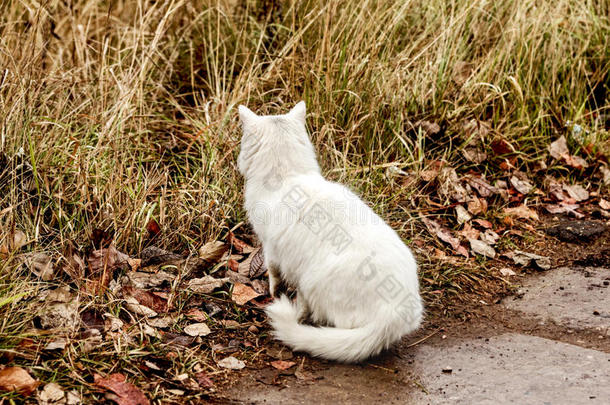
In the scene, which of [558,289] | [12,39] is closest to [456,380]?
[558,289]

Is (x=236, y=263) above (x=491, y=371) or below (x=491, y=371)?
below

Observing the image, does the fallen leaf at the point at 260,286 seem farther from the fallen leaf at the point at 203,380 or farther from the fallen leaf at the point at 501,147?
the fallen leaf at the point at 501,147

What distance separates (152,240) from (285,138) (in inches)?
33.8

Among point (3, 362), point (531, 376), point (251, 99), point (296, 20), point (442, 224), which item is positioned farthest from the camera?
point (296, 20)

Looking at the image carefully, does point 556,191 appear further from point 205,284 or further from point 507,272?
point 205,284

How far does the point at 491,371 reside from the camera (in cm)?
244

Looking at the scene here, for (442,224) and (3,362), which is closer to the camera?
(3,362)

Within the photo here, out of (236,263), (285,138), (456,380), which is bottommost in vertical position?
(236,263)

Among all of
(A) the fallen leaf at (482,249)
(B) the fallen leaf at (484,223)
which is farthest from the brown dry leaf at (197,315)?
(B) the fallen leaf at (484,223)

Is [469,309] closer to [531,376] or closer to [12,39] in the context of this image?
[531,376]

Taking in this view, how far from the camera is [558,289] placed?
318 cm

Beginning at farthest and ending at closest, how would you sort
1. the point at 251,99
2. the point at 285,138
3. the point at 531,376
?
the point at 251,99 → the point at 285,138 → the point at 531,376

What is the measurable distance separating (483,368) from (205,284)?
1.22m

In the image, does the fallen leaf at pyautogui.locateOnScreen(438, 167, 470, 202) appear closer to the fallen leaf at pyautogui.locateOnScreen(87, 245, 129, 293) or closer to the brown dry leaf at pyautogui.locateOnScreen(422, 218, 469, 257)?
the brown dry leaf at pyautogui.locateOnScreen(422, 218, 469, 257)
